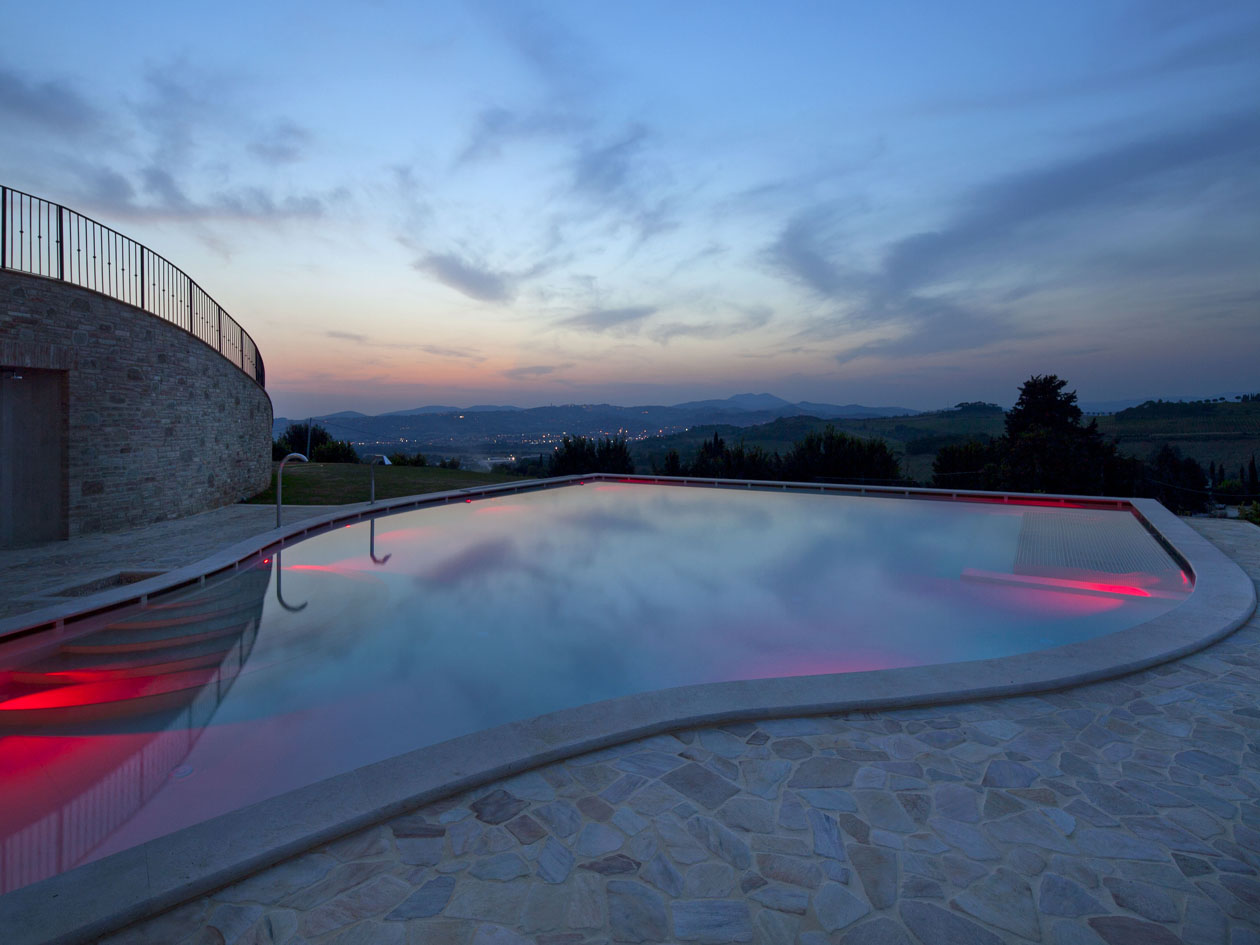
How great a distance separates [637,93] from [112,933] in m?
13.4

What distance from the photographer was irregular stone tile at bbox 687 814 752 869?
1.94 meters

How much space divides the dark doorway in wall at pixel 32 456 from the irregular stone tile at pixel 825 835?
9.27 m

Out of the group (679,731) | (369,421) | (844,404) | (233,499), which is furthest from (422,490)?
(844,404)

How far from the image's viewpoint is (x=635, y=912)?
1714mm

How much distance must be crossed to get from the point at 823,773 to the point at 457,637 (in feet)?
10.4

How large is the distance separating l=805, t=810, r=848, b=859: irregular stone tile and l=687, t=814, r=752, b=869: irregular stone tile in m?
0.25

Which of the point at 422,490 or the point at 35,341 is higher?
the point at 35,341

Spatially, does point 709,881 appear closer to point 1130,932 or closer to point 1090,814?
point 1130,932

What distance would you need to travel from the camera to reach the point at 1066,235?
45.2ft

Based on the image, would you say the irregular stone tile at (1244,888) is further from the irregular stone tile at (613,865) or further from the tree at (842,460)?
the tree at (842,460)

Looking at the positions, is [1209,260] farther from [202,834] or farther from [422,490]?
[202,834]

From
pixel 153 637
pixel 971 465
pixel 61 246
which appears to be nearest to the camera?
pixel 153 637

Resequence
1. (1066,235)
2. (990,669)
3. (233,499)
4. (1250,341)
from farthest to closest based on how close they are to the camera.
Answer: (1250,341) < (1066,235) < (233,499) < (990,669)

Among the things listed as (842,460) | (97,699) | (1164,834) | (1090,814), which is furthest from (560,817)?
(842,460)
